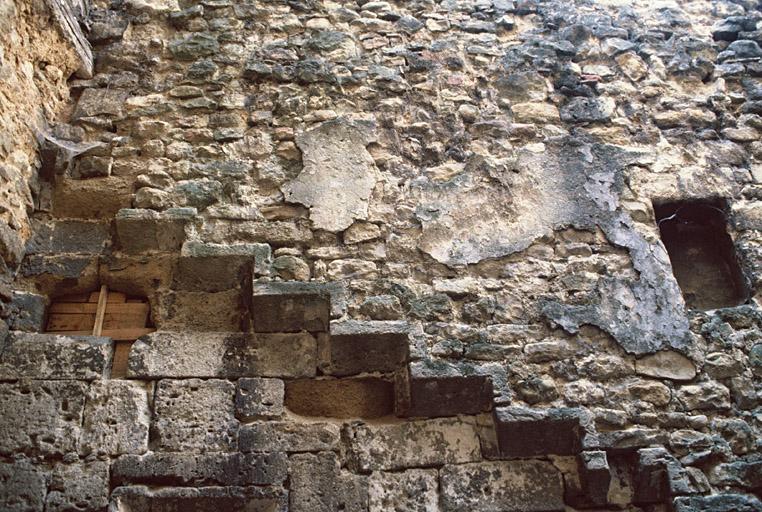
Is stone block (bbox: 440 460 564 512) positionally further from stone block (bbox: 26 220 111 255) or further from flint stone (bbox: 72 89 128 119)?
flint stone (bbox: 72 89 128 119)

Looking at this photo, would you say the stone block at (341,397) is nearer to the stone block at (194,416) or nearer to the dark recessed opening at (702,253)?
the stone block at (194,416)

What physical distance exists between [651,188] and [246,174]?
6.35ft

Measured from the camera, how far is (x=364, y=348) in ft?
9.17

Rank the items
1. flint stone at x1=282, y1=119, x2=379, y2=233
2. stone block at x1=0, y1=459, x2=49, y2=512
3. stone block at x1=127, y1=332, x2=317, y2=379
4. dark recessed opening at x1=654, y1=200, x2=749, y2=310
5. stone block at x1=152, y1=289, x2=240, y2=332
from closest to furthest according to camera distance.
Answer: stone block at x1=0, y1=459, x2=49, y2=512
stone block at x1=127, y1=332, x2=317, y2=379
stone block at x1=152, y1=289, x2=240, y2=332
flint stone at x1=282, y1=119, x2=379, y2=233
dark recessed opening at x1=654, y1=200, x2=749, y2=310

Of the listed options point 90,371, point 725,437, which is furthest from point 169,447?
point 725,437

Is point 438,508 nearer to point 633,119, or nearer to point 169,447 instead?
point 169,447

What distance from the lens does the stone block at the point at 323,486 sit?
2.54 metres

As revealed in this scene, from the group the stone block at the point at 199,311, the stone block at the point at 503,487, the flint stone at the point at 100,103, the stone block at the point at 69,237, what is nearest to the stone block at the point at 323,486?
the stone block at the point at 503,487

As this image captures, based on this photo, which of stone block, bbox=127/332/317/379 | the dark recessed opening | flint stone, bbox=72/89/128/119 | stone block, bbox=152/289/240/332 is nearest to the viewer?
stone block, bbox=127/332/317/379

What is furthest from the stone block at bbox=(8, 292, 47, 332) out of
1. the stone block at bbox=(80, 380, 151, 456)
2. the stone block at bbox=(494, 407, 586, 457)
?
the stone block at bbox=(494, 407, 586, 457)

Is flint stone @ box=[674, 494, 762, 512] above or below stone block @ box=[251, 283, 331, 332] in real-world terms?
below

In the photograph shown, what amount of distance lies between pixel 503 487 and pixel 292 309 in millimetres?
1074

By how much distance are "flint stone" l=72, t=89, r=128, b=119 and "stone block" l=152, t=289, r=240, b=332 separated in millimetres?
1051

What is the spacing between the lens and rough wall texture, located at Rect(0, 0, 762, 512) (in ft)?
8.56
